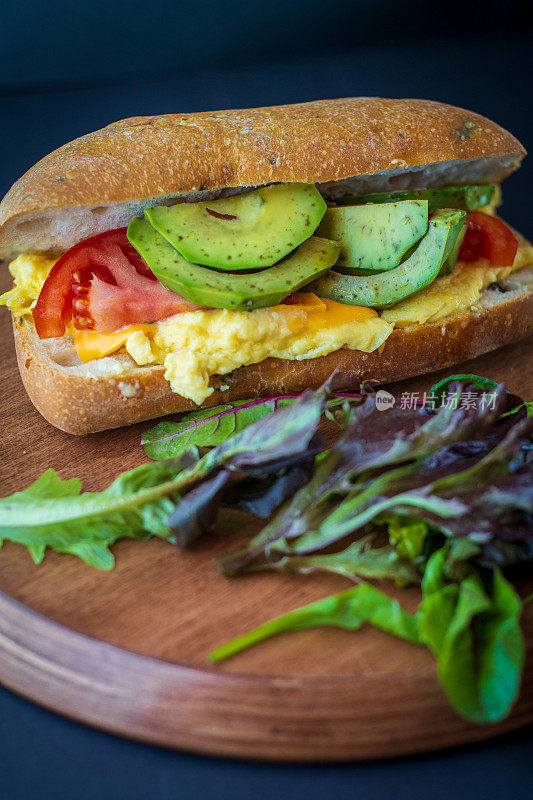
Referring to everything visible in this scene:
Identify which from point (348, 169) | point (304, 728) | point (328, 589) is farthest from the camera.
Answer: point (348, 169)

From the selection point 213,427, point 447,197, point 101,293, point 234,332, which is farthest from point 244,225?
point 447,197

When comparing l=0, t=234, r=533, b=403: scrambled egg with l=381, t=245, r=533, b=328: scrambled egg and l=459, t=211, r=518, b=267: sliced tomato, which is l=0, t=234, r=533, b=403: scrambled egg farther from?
l=459, t=211, r=518, b=267: sliced tomato

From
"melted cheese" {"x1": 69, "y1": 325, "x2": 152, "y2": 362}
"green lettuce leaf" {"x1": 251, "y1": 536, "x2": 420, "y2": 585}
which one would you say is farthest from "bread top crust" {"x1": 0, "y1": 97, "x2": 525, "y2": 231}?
"green lettuce leaf" {"x1": 251, "y1": 536, "x2": 420, "y2": 585}

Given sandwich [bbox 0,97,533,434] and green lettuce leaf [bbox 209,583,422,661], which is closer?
green lettuce leaf [bbox 209,583,422,661]

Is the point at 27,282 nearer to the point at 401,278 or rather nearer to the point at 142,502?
the point at 142,502

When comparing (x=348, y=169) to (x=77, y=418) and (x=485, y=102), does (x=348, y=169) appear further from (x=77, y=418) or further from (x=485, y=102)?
(x=485, y=102)

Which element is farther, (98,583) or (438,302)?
(438,302)

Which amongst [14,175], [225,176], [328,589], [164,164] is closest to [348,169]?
[225,176]
